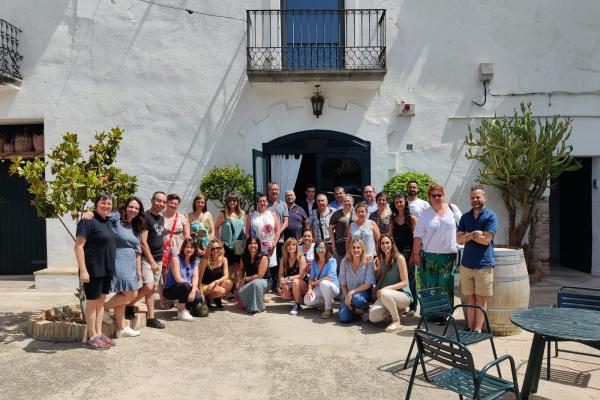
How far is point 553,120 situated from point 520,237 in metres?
2.03

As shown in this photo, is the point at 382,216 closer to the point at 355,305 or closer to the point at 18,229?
the point at 355,305

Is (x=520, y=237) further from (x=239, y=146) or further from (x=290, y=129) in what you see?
(x=239, y=146)

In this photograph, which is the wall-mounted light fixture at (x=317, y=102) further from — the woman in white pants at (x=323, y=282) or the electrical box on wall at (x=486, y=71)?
the woman in white pants at (x=323, y=282)

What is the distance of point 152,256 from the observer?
582 cm

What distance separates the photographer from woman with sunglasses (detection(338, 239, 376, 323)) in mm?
5945

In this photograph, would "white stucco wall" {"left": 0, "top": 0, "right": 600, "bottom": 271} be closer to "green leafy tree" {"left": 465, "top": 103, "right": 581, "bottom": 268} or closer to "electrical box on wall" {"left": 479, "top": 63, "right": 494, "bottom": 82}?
"electrical box on wall" {"left": 479, "top": 63, "right": 494, "bottom": 82}

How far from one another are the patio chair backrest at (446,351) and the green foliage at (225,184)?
538cm

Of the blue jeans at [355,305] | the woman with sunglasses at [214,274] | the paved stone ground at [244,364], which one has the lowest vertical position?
the paved stone ground at [244,364]

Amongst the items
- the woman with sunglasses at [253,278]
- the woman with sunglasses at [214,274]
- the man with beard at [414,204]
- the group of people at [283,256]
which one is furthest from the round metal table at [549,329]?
the woman with sunglasses at [214,274]

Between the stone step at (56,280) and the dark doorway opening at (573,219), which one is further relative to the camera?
the dark doorway opening at (573,219)

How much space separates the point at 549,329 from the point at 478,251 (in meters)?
1.69

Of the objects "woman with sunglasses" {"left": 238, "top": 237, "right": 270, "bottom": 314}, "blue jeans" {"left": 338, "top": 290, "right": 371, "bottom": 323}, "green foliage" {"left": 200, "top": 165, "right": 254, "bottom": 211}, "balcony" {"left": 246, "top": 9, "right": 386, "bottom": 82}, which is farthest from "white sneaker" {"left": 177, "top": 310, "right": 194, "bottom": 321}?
"balcony" {"left": 246, "top": 9, "right": 386, "bottom": 82}

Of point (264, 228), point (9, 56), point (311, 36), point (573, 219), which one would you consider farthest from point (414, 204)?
point (9, 56)

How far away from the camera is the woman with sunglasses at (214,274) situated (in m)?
6.54
